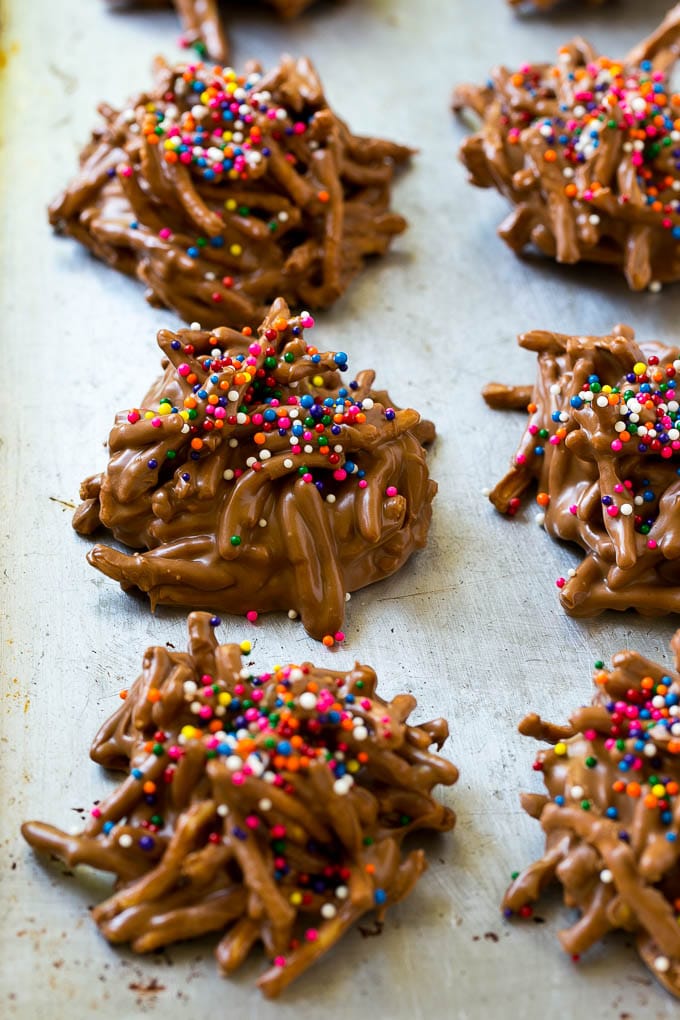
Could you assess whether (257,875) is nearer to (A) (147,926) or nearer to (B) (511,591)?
(A) (147,926)

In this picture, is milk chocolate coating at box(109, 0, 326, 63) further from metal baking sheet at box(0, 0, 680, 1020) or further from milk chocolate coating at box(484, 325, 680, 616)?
milk chocolate coating at box(484, 325, 680, 616)

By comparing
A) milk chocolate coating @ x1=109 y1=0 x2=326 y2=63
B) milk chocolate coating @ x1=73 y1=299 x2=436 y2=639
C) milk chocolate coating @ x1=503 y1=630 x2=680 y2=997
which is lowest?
milk chocolate coating @ x1=503 y1=630 x2=680 y2=997

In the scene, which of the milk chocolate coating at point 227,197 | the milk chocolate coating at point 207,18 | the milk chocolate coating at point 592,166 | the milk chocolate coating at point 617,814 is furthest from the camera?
the milk chocolate coating at point 207,18

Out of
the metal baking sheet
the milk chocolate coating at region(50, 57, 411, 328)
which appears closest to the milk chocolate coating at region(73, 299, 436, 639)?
the metal baking sheet

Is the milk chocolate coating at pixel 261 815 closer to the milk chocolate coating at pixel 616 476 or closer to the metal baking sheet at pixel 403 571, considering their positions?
the metal baking sheet at pixel 403 571

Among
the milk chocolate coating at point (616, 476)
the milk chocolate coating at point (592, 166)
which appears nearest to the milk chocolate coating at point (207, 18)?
the milk chocolate coating at point (592, 166)

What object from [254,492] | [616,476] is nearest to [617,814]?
[616,476]

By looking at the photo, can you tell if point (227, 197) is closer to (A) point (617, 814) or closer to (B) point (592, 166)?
(B) point (592, 166)
